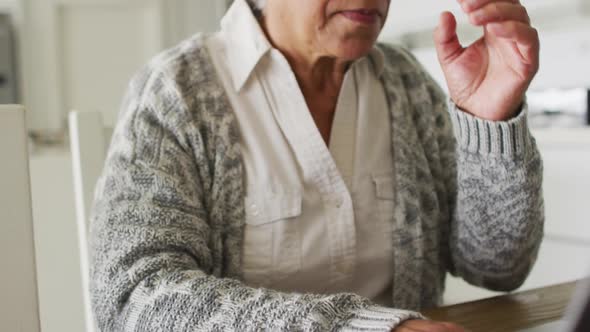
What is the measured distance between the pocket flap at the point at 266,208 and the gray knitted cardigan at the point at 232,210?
0.01 metres

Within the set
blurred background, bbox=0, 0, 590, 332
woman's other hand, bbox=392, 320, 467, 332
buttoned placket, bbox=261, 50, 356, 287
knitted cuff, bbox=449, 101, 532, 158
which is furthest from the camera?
blurred background, bbox=0, 0, 590, 332

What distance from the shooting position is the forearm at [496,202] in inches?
30.7

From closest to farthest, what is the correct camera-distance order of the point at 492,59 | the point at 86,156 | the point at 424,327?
the point at 424,327, the point at 492,59, the point at 86,156

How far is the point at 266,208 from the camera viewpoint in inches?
33.3

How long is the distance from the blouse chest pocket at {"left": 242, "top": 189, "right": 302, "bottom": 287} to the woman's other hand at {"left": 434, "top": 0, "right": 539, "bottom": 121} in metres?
0.25

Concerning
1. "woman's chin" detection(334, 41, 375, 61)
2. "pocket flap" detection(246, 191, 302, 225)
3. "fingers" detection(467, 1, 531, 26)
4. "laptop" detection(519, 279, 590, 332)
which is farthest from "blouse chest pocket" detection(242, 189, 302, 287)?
"laptop" detection(519, 279, 590, 332)

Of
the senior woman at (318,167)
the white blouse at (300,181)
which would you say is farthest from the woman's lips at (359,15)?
the white blouse at (300,181)

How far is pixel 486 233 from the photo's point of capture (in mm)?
881

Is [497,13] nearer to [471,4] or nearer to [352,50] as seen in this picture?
[471,4]

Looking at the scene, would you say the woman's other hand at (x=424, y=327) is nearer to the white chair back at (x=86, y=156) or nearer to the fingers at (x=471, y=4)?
the fingers at (x=471, y=4)

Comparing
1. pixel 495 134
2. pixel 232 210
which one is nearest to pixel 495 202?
pixel 495 134

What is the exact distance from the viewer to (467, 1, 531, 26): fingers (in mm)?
688

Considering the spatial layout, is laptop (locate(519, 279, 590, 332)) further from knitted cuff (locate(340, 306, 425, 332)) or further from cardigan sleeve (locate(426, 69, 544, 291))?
cardigan sleeve (locate(426, 69, 544, 291))

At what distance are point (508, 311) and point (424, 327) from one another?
0.80 ft
